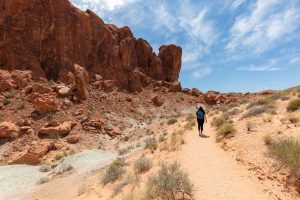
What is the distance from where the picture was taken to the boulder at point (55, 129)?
2531cm

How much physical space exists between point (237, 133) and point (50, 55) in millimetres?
30197

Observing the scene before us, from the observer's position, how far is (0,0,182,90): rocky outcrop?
1428 inches

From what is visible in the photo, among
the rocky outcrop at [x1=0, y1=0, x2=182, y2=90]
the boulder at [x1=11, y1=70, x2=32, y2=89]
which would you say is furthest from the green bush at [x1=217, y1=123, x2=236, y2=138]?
the rocky outcrop at [x1=0, y1=0, x2=182, y2=90]

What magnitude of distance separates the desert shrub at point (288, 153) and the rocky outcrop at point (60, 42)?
3012 centimetres

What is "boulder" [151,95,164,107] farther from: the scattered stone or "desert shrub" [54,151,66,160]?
"desert shrub" [54,151,66,160]

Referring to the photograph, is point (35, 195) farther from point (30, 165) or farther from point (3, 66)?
point (3, 66)

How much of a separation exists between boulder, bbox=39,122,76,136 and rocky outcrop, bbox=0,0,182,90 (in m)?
11.5

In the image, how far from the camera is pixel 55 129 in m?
25.4

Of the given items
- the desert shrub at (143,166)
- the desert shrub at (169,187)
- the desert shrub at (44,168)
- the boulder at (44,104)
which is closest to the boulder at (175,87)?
the boulder at (44,104)

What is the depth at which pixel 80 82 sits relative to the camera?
108 ft

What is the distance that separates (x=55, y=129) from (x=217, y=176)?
18.5m

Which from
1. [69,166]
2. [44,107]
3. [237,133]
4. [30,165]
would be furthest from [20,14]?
[237,133]

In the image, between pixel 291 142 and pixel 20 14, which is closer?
pixel 291 142

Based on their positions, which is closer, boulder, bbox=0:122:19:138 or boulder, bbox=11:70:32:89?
boulder, bbox=0:122:19:138
